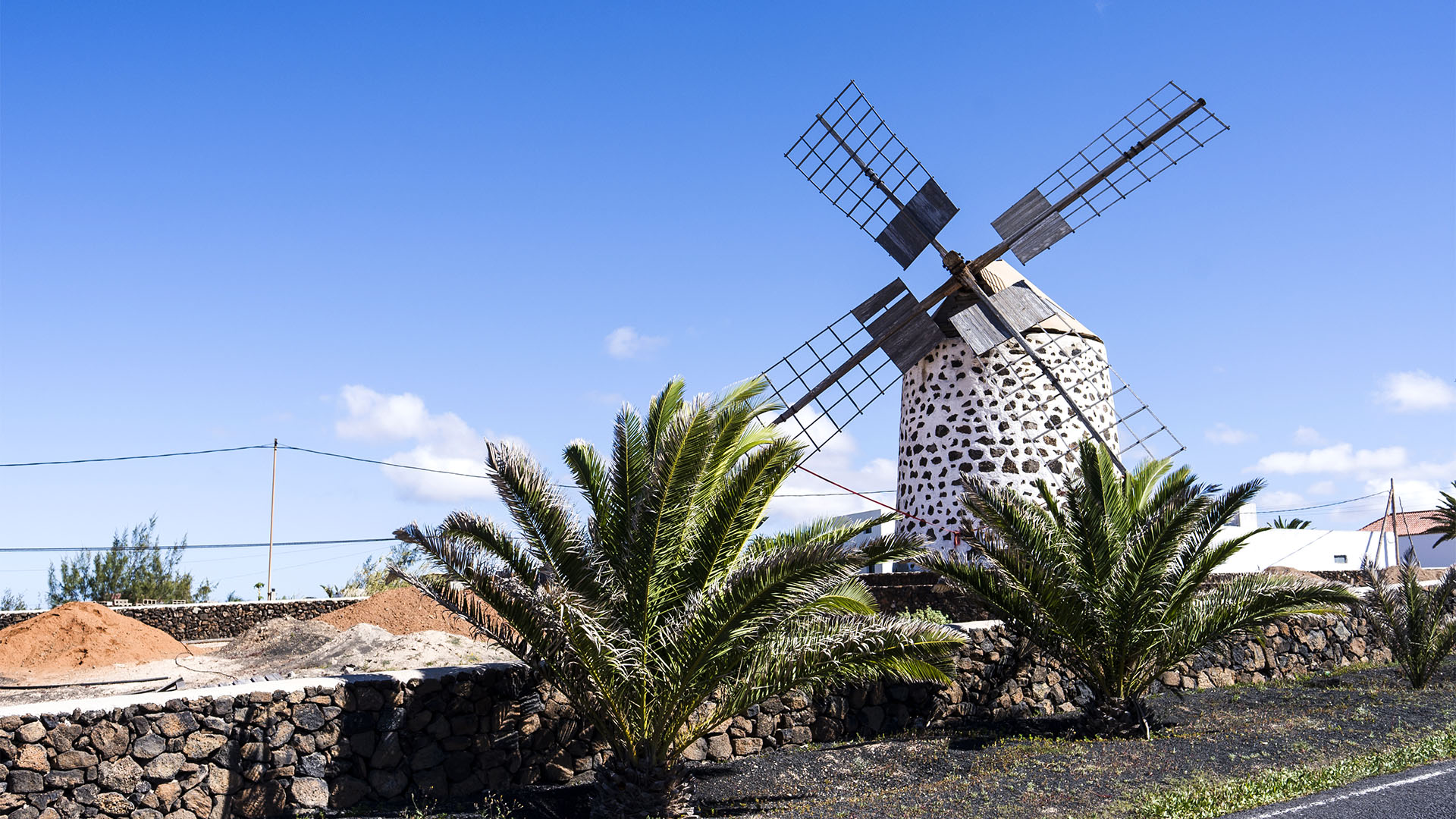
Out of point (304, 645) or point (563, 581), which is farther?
point (304, 645)

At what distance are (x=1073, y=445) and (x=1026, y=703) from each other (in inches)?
198

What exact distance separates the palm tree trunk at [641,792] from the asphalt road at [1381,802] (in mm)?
3832

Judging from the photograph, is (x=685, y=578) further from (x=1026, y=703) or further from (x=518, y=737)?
(x=1026, y=703)

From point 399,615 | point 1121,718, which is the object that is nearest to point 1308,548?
point 1121,718

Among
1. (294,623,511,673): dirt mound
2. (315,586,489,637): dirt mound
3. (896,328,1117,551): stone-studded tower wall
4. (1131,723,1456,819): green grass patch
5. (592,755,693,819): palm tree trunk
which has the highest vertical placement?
(896,328,1117,551): stone-studded tower wall

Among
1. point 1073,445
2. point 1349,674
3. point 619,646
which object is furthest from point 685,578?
point 1349,674

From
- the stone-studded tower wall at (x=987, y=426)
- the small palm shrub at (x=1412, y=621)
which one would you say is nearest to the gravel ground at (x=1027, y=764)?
the small palm shrub at (x=1412, y=621)

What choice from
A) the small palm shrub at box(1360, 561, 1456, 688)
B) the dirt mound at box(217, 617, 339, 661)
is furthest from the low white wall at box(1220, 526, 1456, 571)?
the dirt mound at box(217, 617, 339, 661)

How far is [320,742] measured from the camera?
795cm

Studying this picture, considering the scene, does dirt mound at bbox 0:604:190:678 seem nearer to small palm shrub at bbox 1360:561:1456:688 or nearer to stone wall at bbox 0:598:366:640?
stone wall at bbox 0:598:366:640

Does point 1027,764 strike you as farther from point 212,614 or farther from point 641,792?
A: point 212,614

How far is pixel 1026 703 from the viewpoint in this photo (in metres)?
11.3

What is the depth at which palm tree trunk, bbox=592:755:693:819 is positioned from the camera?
25.1 feet

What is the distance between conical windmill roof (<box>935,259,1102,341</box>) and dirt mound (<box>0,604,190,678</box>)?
1350 centimetres
